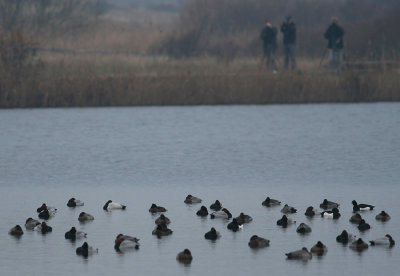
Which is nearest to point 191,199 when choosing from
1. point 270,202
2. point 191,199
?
point 191,199

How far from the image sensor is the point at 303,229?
50.8 ft

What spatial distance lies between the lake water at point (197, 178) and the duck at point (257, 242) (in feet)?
0.31

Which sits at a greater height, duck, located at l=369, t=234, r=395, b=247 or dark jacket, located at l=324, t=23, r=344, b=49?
dark jacket, located at l=324, t=23, r=344, b=49

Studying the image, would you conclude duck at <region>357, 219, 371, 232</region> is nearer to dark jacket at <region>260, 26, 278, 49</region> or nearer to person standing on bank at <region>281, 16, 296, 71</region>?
person standing on bank at <region>281, 16, 296, 71</region>

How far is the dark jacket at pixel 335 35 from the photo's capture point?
32.8 metres

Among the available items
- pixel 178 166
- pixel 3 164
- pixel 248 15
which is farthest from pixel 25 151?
pixel 248 15

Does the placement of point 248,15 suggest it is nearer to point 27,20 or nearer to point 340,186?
point 27,20

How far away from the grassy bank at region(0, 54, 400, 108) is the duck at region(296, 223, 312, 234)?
15.7 metres

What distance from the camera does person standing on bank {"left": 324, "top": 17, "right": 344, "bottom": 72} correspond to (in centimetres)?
3281

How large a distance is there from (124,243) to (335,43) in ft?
65.3

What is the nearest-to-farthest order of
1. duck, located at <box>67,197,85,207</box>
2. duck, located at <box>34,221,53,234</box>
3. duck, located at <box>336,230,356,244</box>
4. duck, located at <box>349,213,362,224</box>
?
duck, located at <box>336,230,356,244</box>, duck, located at <box>34,221,53,234</box>, duck, located at <box>349,213,362,224</box>, duck, located at <box>67,197,85,207</box>

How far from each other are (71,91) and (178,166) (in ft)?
30.9

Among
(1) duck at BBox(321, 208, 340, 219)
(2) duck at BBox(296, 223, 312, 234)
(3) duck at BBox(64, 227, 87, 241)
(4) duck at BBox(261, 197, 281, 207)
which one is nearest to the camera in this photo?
(3) duck at BBox(64, 227, 87, 241)

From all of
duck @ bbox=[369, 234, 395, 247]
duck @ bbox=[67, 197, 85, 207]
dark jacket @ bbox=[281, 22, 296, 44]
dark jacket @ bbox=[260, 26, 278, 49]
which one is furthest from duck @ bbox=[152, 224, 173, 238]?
dark jacket @ bbox=[260, 26, 278, 49]
